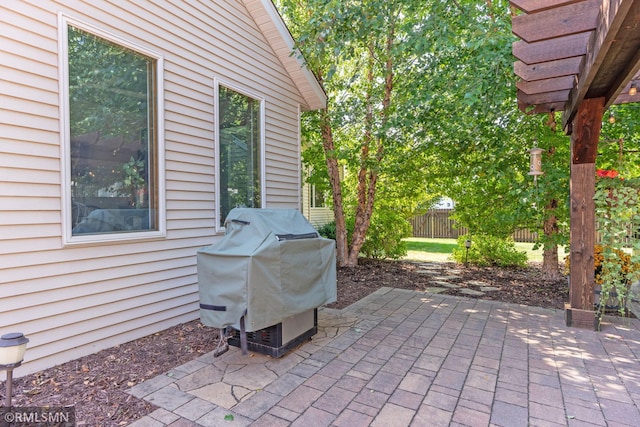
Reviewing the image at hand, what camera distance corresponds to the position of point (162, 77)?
3.73 metres

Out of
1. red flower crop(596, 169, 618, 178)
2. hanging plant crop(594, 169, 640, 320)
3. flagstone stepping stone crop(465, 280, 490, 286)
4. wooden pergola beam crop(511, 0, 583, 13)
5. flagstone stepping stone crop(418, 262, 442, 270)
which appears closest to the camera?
wooden pergola beam crop(511, 0, 583, 13)

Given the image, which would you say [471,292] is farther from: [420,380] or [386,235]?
[420,380]

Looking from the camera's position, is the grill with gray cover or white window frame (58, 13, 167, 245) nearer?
the grill with gray cover

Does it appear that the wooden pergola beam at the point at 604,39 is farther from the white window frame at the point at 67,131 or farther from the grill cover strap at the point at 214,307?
the white window frame at the point at 67,131

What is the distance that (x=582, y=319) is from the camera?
3785 millimetres

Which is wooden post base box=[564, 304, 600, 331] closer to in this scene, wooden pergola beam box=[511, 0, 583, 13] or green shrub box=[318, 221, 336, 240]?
wooden pergola beam box=[511, 0, 583, 13]

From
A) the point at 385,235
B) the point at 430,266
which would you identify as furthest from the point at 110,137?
the point at 430,266

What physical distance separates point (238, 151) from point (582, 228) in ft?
14.3

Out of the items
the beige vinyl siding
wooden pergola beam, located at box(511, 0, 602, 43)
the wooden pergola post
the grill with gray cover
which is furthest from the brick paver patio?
wooden pergola beam, located at box(511, 0, 602, 43)

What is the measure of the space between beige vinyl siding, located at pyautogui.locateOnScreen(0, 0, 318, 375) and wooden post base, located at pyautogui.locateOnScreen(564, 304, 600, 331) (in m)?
4.34

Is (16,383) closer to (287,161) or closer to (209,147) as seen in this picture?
(209,147)

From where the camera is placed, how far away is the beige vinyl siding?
8.66 feet

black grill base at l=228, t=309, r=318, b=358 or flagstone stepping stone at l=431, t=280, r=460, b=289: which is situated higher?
black grill base at l=228, t=309, r=318, b=358

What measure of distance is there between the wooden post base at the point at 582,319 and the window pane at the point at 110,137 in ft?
15.5
